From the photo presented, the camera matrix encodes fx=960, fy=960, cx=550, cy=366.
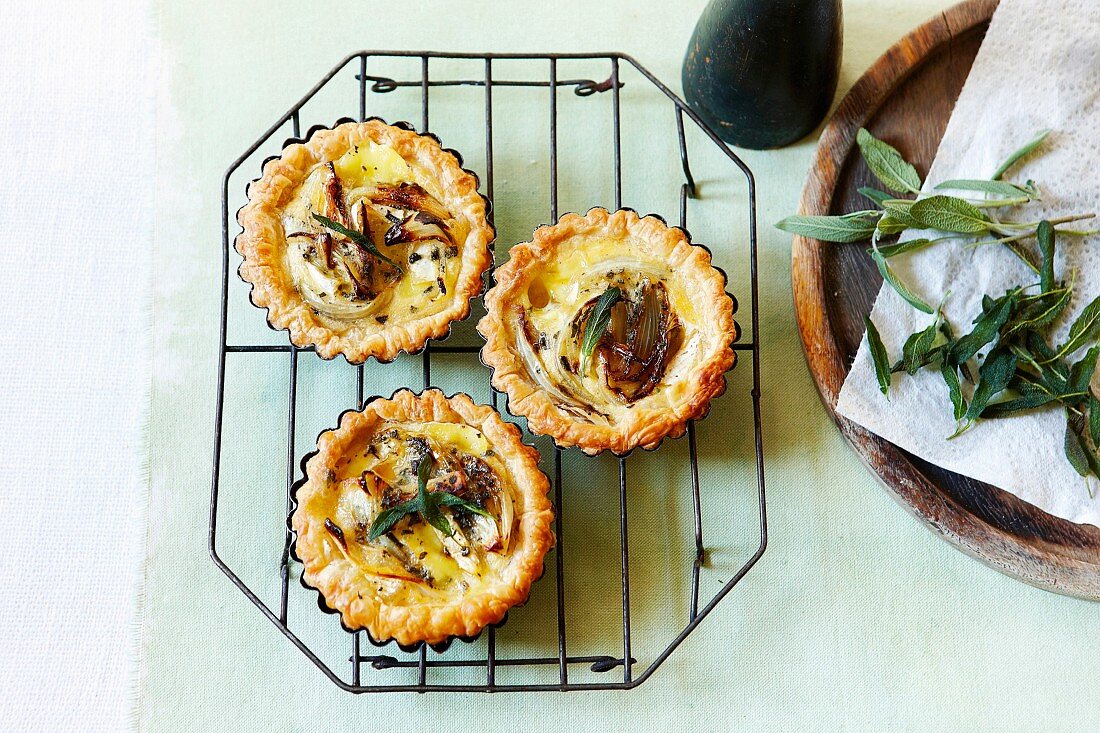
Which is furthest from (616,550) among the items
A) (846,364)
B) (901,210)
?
(901,210)

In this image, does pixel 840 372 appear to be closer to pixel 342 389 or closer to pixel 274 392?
pixel 342 389

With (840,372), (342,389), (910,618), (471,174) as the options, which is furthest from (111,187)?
(910,618)

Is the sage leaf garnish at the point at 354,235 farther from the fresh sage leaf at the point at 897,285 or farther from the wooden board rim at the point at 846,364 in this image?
the fresh sage leaf at the point at 897,285

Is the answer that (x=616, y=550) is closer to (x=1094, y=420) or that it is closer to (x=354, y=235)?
(x=354, y=235)

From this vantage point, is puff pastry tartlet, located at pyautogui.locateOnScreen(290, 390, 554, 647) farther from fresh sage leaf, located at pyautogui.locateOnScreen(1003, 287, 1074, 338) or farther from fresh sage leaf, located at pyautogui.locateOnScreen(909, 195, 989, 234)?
fresh sage leaf, located at pyautogui.locateOnScreen(1003, 287, 1074, 338)

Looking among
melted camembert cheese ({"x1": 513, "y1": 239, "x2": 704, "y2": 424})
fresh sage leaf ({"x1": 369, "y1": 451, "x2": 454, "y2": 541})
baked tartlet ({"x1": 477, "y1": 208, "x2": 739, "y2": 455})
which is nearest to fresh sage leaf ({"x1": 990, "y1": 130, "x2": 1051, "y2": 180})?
baked tartlet ({"x1": 477, "y1": 208, "x2": 739, "y2": 455})
